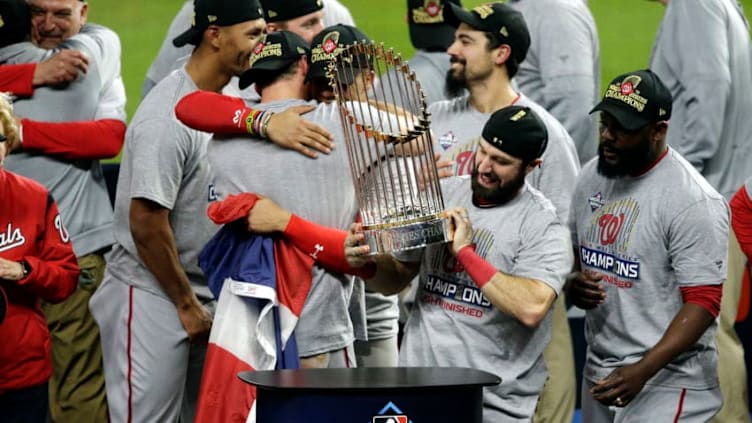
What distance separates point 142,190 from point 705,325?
1921 millimetres

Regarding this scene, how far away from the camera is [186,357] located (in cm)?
536

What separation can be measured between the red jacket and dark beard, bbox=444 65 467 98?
1519 millimetres

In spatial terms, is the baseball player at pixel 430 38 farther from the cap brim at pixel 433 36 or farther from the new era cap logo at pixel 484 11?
the new era cap logo at pixel 484 11

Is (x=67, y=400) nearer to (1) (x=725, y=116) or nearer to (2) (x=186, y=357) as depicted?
(2) (x=186, y=357)

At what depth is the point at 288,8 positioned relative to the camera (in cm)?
572

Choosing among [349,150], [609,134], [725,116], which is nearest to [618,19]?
[725,116]

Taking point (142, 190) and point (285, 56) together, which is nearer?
point (285, 56)

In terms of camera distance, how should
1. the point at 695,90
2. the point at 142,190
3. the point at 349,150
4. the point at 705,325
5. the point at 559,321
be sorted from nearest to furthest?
the point at 349,150 < the point at 705,325 < the point at 142,190 < the point at 559,321 < the point at 695,90

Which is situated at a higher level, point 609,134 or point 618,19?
point 609,134

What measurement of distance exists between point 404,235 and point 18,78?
7.73 feet

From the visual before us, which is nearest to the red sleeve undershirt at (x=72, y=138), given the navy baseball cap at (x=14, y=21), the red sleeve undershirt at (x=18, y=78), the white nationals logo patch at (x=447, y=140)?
the red sleeve undershirt at (x=18, y=78)

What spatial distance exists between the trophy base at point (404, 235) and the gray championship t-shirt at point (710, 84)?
225 centimetres

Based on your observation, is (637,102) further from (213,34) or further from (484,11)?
(213,34)

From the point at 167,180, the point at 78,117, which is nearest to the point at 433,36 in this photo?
the point at 78,117
